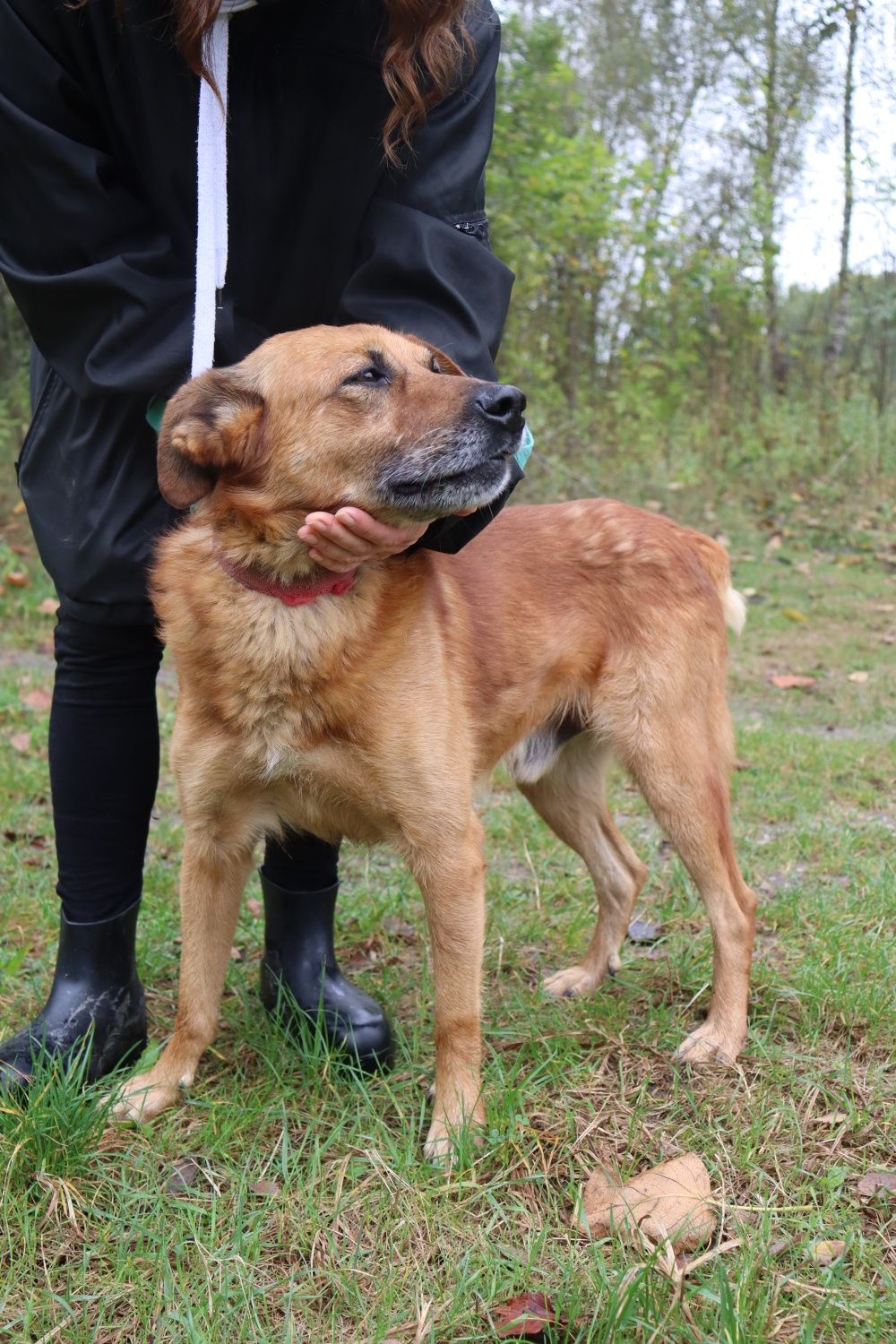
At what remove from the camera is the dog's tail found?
3.12 meters

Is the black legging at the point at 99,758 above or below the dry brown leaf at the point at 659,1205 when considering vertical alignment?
above

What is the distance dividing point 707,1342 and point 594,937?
4.89 ft

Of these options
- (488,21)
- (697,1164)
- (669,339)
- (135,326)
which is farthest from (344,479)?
(669,339)

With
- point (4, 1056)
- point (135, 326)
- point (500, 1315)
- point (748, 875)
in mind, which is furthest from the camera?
point (748, 875)

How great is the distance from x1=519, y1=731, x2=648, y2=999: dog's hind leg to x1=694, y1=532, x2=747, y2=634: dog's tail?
0.53m

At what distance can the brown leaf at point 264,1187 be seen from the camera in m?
2.10

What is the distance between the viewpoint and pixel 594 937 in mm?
3131

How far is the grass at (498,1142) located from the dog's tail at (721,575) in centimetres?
85

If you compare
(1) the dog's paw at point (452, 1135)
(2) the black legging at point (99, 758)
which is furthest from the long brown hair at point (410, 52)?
(1) the dog's paw at point (452, 1135)

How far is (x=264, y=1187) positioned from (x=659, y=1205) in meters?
0.73

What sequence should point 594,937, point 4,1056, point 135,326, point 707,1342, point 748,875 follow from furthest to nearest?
point 748,875, point 594,937, point 4,1056, point 135,326, point 707,1342

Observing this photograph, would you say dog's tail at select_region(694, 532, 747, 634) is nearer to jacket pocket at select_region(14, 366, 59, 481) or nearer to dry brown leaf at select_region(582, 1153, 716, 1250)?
dry brown leaf at select_region(582, 1153, 716, 1250)

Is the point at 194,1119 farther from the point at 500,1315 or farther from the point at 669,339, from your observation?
the point at 669,339

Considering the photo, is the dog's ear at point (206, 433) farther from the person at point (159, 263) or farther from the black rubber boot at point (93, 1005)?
the black rubber boot at point (93, 1005)
